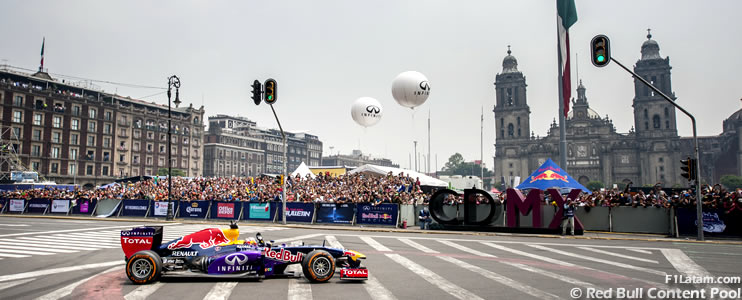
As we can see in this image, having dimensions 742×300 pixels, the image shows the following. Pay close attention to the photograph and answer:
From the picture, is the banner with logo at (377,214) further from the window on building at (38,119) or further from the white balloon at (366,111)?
the window on building at (38,119)

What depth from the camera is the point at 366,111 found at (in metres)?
33.9

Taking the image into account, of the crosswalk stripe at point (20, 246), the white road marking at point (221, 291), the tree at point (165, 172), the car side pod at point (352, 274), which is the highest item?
the tree at point (165, 172)

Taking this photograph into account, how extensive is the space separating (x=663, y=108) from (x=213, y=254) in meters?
145

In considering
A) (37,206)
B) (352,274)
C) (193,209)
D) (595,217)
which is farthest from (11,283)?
(37,206)

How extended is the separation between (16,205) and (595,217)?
45.0 m

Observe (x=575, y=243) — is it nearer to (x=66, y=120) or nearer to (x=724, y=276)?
(x=724, y=276)

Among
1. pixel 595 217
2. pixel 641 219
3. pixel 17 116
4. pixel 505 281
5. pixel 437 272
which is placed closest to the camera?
pixel 505 281

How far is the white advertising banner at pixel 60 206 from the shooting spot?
125ft

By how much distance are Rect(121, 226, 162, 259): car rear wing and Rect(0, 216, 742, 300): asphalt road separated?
72cm

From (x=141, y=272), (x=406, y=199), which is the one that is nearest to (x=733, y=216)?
(x=406, y=199)

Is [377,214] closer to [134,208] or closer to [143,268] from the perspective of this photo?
[143,268]

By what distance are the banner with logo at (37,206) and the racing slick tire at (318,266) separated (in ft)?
126

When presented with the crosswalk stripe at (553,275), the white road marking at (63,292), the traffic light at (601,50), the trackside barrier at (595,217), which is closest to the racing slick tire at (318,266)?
the white road marking at (63,292)

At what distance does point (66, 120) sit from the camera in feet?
287
